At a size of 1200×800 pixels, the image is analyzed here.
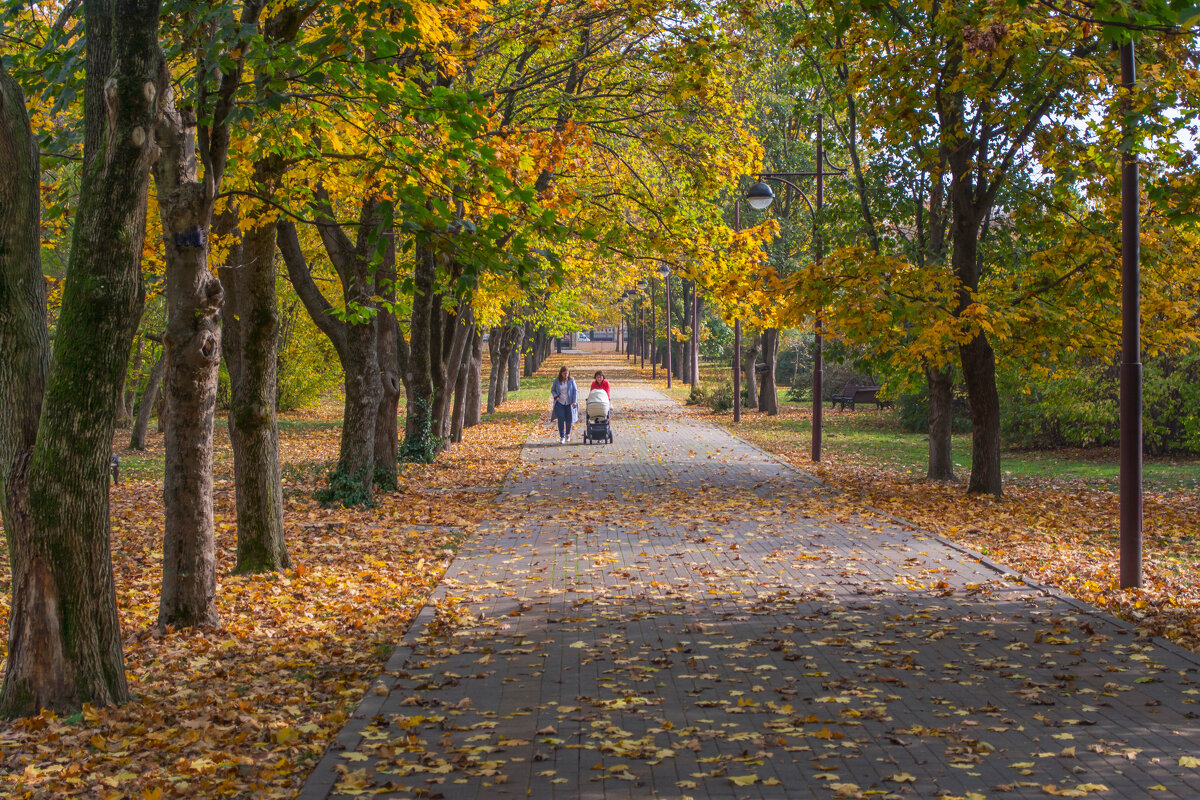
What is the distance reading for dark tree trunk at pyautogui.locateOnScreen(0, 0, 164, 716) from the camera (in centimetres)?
538

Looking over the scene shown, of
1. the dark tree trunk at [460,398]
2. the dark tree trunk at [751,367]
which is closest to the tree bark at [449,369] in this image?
the dark tree trunk at [460,398]

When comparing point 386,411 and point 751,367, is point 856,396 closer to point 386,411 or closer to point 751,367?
point 751,367

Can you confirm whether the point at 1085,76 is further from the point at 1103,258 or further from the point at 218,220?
the point at 218,220

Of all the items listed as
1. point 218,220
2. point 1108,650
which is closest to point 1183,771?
point 1108,650

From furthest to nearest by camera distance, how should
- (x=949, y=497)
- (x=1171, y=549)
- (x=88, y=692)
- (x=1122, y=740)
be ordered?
(x=949, y=497) → (x=1171, y=549) → (x=88, y=692) → (x=1122, y=740)

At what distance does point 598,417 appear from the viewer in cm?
2388

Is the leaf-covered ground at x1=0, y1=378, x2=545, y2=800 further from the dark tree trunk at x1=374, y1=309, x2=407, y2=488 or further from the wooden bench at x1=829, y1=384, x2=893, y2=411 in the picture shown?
the wooden bench at x1=829, y1=384, x2=893, y2=411

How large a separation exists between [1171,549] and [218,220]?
32.7 ft

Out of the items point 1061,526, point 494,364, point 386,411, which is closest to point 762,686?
point 1061,526

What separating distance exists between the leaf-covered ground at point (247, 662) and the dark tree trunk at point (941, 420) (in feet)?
24.5

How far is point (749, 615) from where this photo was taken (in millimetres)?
7719

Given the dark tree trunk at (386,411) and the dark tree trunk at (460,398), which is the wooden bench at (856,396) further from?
the dark tree trunk at (386,411)

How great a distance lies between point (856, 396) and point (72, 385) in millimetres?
32486

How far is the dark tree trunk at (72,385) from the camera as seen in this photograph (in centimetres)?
538
